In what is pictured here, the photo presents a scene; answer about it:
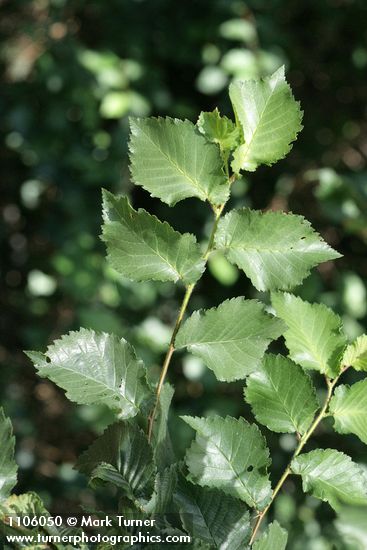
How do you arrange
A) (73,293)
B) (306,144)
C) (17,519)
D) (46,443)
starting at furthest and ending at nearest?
(46,443) < (306,144) < (73,293) < (17,519)

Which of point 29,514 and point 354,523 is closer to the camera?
point 29,514

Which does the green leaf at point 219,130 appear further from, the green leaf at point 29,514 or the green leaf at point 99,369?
the green leaf at point 29,514

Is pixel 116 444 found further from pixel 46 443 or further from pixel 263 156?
pixel 46 443

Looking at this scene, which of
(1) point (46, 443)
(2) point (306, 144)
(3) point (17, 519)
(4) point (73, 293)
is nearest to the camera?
(3) point (17, 519)

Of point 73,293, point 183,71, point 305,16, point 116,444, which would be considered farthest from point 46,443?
point 116,444

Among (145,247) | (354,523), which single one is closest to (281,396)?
(145,247)

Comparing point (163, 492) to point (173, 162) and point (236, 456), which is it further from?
point (173, 162)

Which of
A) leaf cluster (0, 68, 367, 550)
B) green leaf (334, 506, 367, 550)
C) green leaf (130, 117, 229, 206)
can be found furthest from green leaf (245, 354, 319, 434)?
green leaf (334, 506, 367, 550)
